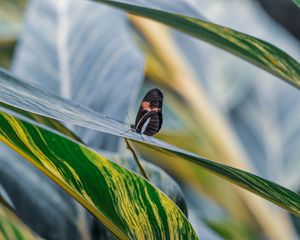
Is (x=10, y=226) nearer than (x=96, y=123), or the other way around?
(x=96, y=123)

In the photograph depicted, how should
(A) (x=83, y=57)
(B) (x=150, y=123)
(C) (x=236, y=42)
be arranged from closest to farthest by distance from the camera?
(C) (x=236, y=42), (B) (x=150, y=123), (A) (x=83, y=57)

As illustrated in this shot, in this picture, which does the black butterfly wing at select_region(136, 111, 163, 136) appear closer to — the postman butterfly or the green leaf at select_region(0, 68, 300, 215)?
the postman butterfly

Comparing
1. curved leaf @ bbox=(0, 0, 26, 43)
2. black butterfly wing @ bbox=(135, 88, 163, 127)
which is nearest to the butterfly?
black butterfly wing @ bbox=(135, 88, 163, 127)

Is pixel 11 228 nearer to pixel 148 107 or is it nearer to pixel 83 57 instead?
pixel 148 107

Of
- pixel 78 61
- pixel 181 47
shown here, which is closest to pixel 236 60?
pixel 181 47

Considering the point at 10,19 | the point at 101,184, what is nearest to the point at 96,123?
the point at 101,184

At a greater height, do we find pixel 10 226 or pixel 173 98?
pixel 173 98

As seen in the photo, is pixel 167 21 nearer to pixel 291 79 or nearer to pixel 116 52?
pixel 291 79

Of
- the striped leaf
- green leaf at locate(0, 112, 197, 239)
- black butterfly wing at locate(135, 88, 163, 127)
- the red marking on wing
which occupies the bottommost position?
the striped leaf
